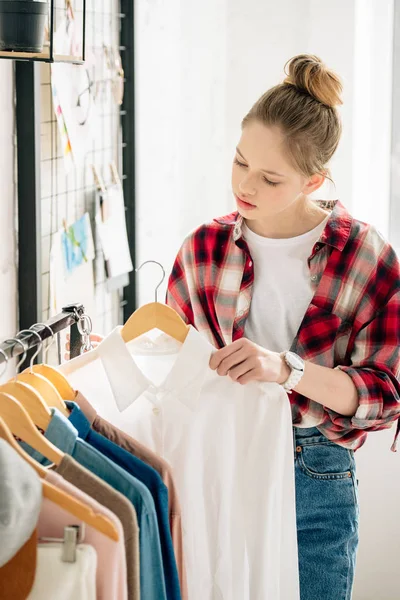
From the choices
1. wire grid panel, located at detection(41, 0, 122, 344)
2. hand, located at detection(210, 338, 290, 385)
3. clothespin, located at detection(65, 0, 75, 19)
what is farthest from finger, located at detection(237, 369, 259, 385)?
clothespin, located at detection(65, 0, 75, 19)

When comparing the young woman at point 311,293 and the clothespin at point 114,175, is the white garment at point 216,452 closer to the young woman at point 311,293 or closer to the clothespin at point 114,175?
the young woman at point 311,293

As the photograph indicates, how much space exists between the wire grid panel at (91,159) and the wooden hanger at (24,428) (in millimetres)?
816

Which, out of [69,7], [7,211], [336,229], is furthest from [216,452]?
[69,7]

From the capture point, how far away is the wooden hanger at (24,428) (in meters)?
0.82

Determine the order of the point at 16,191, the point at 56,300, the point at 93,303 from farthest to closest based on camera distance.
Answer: the point at 93,303, the point at 56,300, the point at 16,191

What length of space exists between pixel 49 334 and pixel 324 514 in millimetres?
617

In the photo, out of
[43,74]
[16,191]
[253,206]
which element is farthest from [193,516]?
[43,74]

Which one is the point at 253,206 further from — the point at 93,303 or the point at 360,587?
the point at 360,587

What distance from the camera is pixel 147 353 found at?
1187 millimetres

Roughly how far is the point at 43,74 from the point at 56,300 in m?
0.46

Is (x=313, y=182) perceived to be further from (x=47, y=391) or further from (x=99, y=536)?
(x=99, y=536)

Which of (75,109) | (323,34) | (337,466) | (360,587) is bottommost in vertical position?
(360,587)

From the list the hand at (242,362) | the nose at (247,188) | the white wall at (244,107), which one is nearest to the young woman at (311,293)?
the nose at (247,188)

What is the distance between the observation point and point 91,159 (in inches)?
77.9
